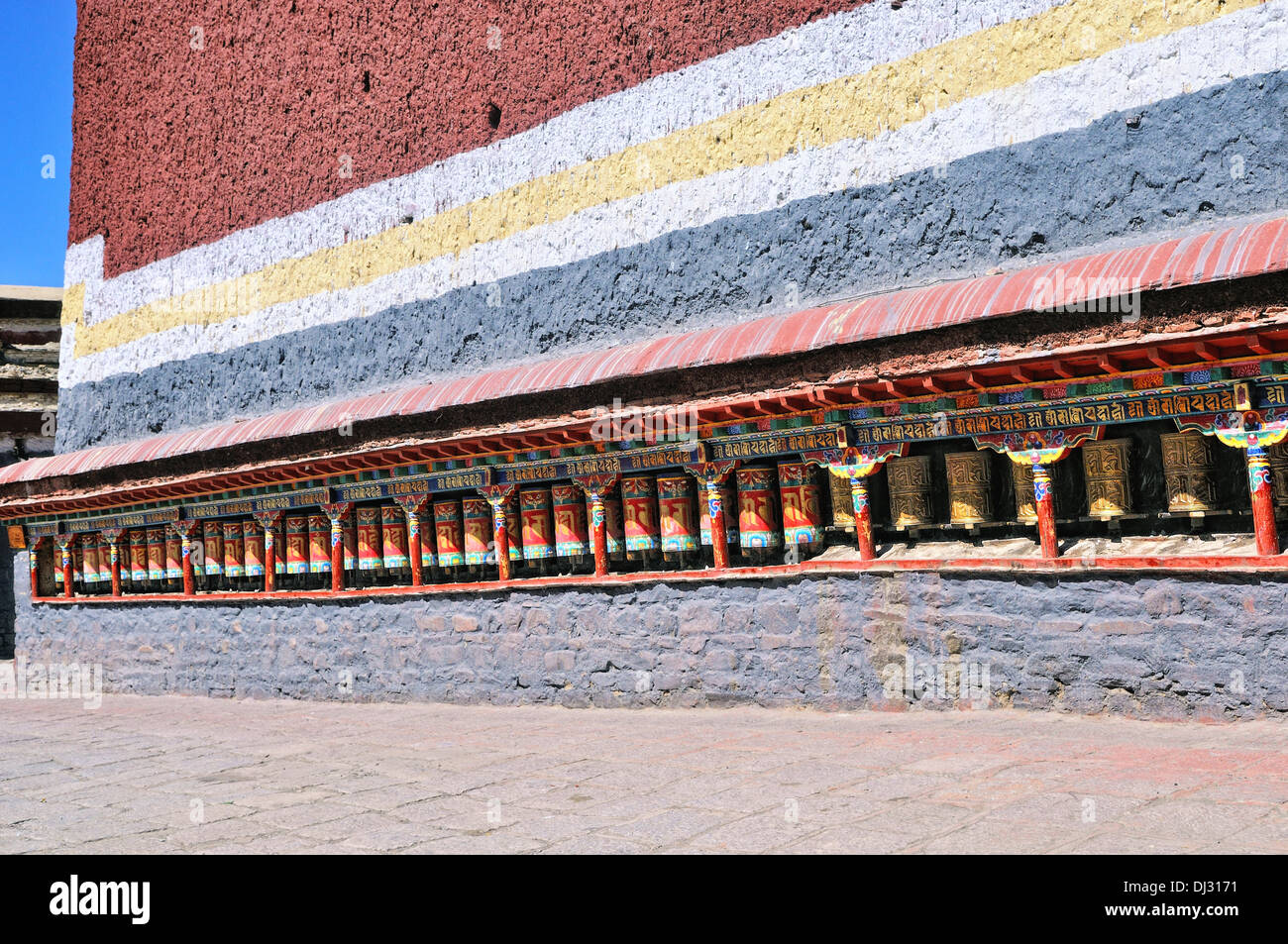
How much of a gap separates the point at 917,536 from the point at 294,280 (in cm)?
608

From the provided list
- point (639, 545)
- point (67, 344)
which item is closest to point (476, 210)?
point (639, 545)

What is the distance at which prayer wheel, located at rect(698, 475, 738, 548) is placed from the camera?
685cm

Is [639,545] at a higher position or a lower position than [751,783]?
higher

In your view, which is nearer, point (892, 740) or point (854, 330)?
point (892, 740)

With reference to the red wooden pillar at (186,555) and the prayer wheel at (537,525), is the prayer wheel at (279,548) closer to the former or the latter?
the red wooden pillar at (186,555)

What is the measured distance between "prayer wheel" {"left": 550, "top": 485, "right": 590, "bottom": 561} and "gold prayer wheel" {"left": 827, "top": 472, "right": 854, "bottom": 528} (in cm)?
181

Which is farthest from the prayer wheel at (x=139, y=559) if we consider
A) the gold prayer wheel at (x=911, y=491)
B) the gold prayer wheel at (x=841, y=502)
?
the gold prayer wheel at (x=911, y=491)

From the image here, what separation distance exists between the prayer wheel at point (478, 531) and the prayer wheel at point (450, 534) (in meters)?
0.07

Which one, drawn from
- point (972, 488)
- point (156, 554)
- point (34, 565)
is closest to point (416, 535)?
point (156, 554)

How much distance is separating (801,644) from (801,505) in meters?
0.78

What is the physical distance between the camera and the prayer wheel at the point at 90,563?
11406mm

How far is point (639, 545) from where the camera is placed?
7.25 m

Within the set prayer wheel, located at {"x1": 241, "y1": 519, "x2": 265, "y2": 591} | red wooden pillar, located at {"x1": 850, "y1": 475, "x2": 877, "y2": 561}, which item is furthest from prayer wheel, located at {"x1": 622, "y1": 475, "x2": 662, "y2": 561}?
prayer wheel, located at {"x1": 241, "y1": 519, "x2": 265, "y2": 591}

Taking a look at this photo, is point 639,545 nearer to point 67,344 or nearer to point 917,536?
point 917,536
